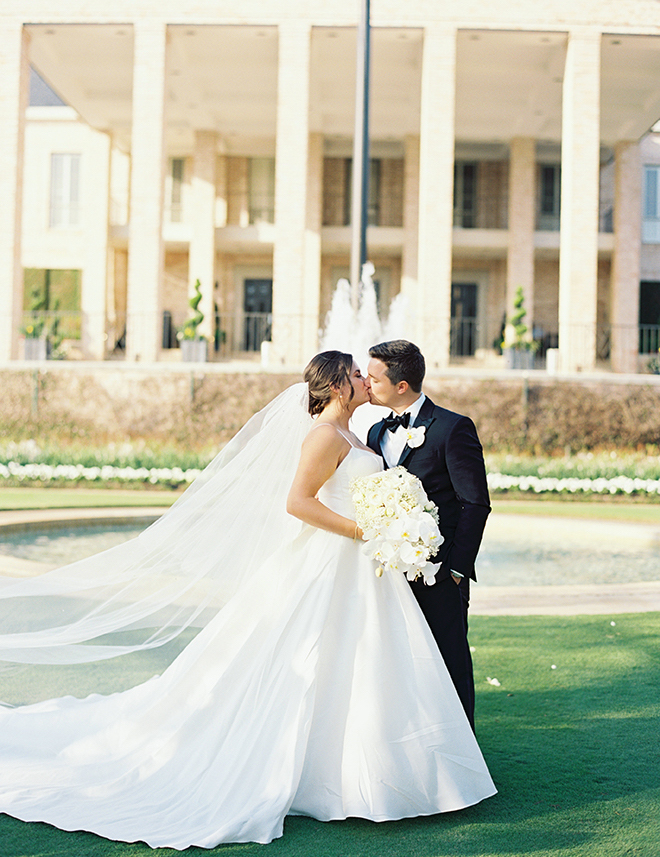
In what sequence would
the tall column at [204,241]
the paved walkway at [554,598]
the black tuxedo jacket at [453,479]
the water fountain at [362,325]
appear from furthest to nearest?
the tall column at [204,241] < the water fountain at [362,325] < the paved walkway at [554,598] < the black tuxedo jacket at [453,479]

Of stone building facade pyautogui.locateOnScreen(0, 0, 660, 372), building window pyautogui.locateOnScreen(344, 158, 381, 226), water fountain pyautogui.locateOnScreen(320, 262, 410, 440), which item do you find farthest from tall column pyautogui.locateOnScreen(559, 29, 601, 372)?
building window pyautogui.locateOnScreen(344, 158, 381, 226)

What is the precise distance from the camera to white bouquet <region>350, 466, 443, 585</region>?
3174 millimetres

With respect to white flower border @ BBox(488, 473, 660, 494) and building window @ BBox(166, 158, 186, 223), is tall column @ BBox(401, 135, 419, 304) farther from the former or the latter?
white flower border @ BBox(488, 473, 660, 494)

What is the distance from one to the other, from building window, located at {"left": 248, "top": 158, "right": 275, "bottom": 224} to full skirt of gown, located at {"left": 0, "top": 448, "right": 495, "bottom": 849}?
24.9m

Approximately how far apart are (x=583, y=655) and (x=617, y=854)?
2.58m

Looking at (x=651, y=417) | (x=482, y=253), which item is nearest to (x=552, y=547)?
(x=651, y=417)

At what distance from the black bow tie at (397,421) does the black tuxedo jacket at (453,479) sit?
0.07m

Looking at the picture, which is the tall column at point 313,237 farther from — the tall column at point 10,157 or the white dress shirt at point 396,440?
the white dress shirt at point 396,440

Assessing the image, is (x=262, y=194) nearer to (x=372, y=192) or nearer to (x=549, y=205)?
(x=372, y=192)

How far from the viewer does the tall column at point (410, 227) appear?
82.7ft

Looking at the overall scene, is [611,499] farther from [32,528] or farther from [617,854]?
[617,854]

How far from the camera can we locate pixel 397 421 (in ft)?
11.9

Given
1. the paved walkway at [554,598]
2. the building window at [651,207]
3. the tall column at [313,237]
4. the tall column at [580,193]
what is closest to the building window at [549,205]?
the building window at [651,207]

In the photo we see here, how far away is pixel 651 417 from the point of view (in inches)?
723
